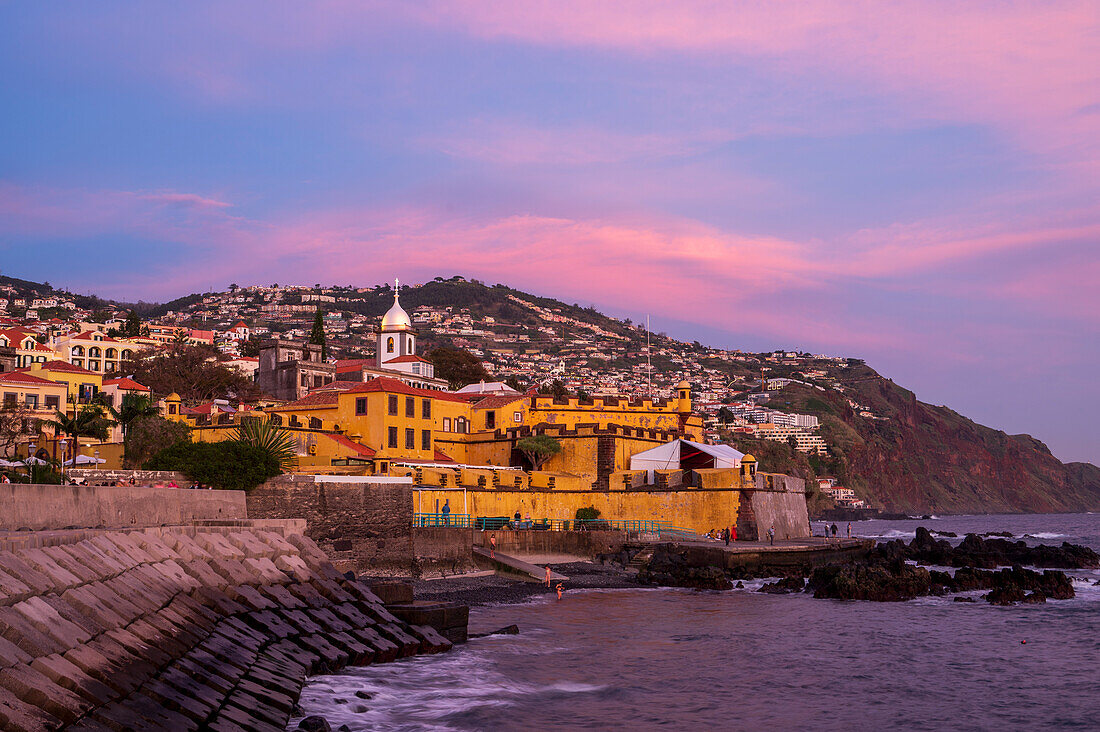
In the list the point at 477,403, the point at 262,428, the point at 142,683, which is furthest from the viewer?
the point at 477,403

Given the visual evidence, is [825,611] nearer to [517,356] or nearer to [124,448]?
[124,448]

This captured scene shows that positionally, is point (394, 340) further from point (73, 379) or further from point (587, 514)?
point (587, 514)

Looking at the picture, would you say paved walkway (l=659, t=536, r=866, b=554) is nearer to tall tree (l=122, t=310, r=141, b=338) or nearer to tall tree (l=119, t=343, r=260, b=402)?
tall tree (l=119, t=343, r=260, b=402)

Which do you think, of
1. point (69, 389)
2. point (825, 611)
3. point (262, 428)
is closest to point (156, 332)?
point (69, 389)

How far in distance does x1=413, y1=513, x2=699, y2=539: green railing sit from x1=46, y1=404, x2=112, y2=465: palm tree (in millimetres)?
16920

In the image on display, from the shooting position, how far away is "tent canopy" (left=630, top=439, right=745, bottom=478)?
4981 centimetres

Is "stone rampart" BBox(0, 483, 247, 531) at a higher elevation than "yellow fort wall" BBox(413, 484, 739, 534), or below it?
higher

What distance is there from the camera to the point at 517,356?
19550 centimetres

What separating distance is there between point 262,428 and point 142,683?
27.5 meters

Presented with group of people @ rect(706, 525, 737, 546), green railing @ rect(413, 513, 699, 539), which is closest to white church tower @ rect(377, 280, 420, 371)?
green railing @ rect(413, 513, 699, 539)

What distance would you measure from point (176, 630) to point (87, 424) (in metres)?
44.0

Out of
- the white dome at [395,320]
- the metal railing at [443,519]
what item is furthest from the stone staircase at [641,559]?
the white dome at [395,320]

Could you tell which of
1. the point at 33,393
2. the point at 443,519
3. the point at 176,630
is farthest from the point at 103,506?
the point at 33,393

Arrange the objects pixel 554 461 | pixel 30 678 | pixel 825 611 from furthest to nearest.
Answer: pixel 554 461 → pixel 825 611 → pixel 30 678
